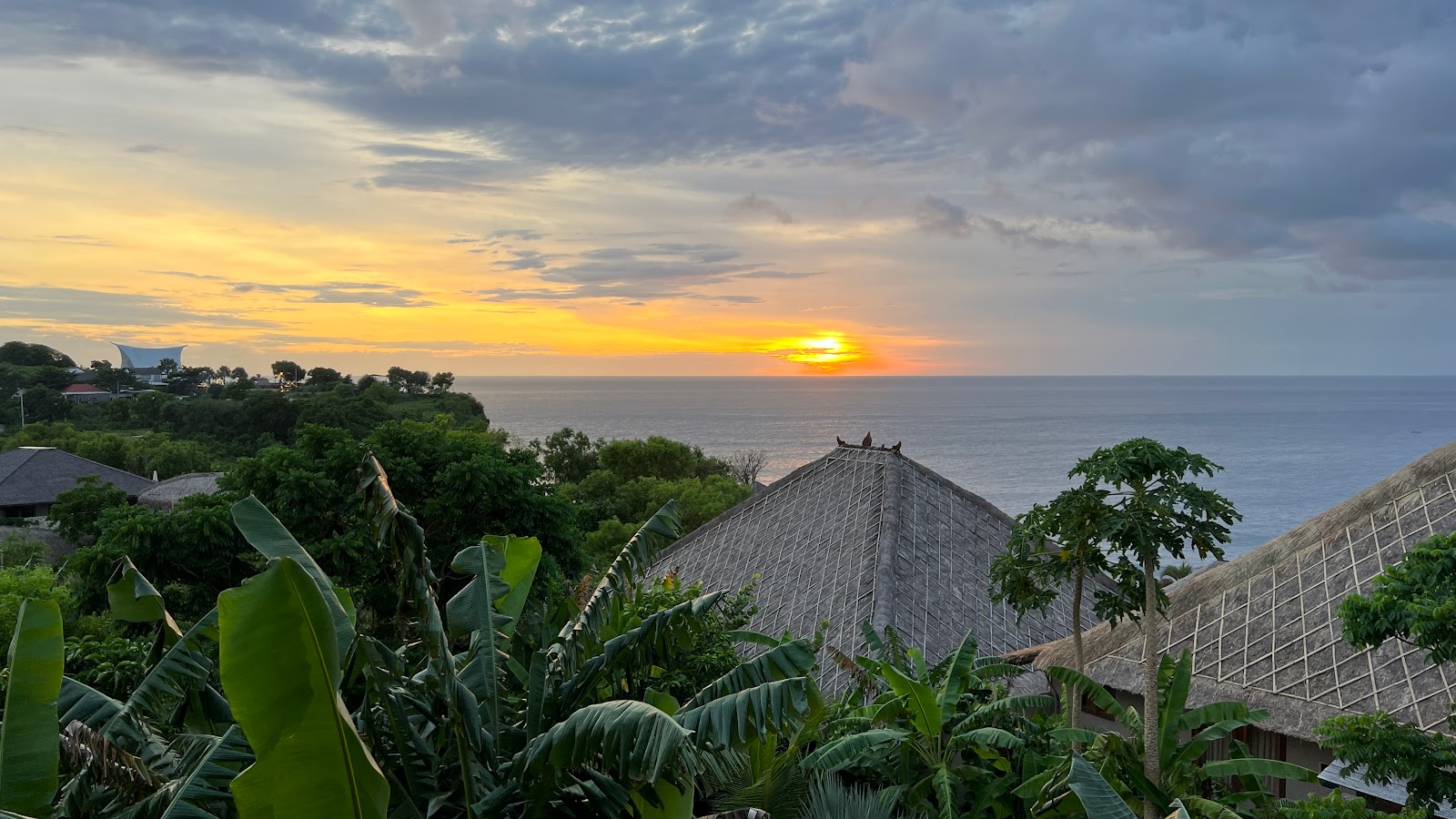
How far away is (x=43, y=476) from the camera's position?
1423 inches

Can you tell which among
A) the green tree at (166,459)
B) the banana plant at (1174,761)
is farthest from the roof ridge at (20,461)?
the banana plant at (1174,761)

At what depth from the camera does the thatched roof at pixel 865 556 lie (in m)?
12.8

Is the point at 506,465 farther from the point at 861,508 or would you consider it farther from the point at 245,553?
the point at 861,508

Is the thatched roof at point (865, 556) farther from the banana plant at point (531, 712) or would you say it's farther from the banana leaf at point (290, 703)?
the banana leaf at point (290, 703)

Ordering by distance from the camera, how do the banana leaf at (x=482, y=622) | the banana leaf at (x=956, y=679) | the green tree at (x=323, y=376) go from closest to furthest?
the banana leaf at (x=482, y=622) < the banana leaf at (x=956, y=679) < the green tree at (x=323, y=376)

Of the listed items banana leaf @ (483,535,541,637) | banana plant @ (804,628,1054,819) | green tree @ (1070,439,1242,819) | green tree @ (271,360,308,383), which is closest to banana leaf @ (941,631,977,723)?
banana plant @ (804,628,1054,819)

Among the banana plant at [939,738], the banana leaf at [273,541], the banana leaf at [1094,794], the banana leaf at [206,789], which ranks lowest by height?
the banana plant at [939,738]

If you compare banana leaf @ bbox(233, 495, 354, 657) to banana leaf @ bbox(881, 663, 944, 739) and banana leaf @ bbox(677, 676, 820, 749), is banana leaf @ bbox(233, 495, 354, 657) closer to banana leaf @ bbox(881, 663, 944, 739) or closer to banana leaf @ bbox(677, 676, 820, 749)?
banana leaf @ bbox(677, 676, 820, 749)

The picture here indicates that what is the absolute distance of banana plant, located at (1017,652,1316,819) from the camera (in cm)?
670

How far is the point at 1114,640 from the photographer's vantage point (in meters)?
10.1

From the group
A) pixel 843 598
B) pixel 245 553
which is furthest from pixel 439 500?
pixel 843 598

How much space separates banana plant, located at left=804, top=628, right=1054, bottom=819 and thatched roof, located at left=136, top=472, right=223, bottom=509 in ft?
106

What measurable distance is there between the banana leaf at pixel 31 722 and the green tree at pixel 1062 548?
19.1 feet

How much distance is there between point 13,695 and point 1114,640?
937cm
